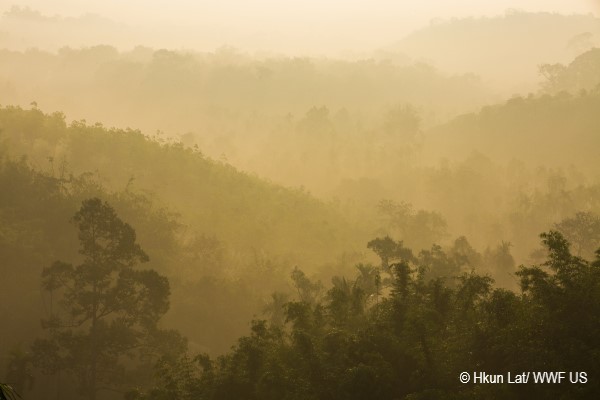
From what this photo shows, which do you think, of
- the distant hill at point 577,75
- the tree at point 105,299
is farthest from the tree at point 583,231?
the distant hill at point 577,75

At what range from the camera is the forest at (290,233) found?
20.6 m

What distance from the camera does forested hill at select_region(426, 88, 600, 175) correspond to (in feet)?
311

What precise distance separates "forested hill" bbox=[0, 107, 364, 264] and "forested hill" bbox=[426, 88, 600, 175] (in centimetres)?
4671

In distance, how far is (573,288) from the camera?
757 inches

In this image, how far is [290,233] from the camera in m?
63.4

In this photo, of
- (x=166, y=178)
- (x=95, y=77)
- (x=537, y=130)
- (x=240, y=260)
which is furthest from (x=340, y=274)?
(x=95, y=77)

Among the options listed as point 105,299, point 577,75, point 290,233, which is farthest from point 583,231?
point 577,75

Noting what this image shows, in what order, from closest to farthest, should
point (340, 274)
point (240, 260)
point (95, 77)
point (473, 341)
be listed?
point (473, 341) → point (340, 274) → point (240, 260) → point (95, 77)

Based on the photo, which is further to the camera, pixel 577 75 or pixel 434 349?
pixel 577 75

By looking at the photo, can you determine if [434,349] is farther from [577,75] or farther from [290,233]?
[577,75]

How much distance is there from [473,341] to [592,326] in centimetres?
426

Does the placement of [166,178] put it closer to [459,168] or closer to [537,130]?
[459,168]

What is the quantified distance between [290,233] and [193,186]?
44.5ft
